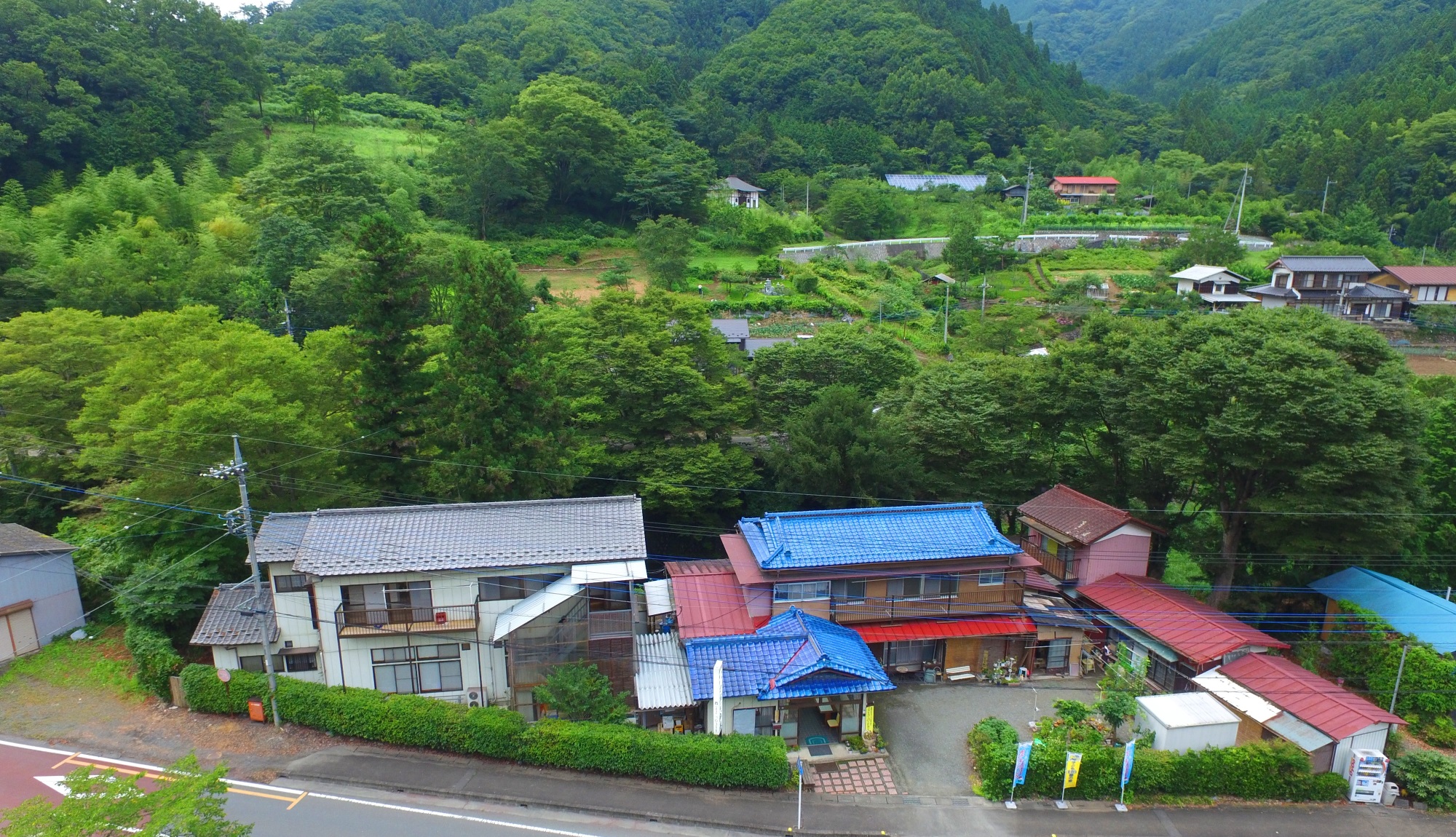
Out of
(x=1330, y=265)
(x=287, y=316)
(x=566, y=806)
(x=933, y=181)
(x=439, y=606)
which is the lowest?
(x=566, y=806)

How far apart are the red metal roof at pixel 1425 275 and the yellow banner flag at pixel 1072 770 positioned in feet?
153

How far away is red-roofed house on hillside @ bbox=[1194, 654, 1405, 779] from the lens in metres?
14.0

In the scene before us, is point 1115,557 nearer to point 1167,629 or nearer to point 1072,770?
point 1167,629

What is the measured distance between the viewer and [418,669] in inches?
618

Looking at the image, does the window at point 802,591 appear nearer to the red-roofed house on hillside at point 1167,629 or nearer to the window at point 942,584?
the window at point 942,584

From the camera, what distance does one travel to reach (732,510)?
910 inches

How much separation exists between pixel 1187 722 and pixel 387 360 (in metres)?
19.0

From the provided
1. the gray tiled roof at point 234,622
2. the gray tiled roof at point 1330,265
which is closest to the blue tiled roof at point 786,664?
the gray tiled roof at point 234,622

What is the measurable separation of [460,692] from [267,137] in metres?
49.9

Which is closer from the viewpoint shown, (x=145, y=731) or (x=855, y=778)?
(x=855, y=778)

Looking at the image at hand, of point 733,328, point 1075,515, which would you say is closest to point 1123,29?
point 733,328

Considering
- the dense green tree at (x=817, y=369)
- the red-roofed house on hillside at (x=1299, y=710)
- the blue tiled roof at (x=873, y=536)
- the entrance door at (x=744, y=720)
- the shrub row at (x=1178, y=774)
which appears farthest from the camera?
the dense green tree at (x=817, y=369)

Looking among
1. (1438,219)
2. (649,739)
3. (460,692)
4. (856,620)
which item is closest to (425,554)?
(460,692)

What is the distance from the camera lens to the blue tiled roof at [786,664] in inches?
577
